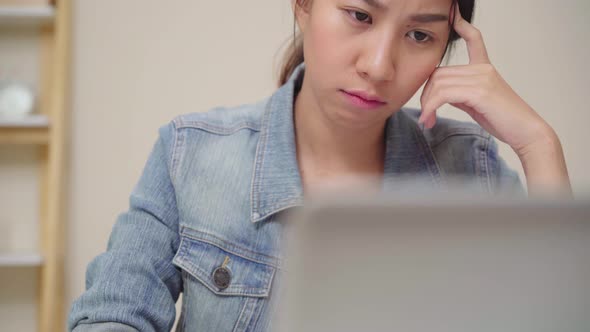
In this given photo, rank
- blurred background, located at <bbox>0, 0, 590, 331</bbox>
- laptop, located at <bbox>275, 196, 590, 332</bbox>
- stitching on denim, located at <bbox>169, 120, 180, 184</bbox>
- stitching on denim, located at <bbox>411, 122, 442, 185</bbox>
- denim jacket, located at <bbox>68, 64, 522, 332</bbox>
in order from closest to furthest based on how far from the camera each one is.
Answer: laptop, located at <bbox>275, 196, 590, 332</bbox>, denim jacket, located at <bbox>68, 64, 522, 332</bbox>, stitching on denim, located at <bbox>169, 120, 180, 184</bbox>, stitching on denim, located at <bbox>411, 122, 442, 185</bbox>, blurred background, located at <bbox>0, 0, 590, 331</bbox>

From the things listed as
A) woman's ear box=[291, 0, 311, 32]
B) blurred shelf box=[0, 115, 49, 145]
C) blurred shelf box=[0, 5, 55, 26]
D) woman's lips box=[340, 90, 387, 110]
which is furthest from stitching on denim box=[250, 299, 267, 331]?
blurred shelf box=[0, 5, 55, 26]

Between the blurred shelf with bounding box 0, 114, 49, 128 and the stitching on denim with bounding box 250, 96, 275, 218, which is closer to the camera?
the stitching on denim with bounding box 250, 96, 275, 218

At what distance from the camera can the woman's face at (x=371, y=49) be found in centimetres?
90

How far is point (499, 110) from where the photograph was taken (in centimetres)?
104

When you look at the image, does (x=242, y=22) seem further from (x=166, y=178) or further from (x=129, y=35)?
(x=166, y=178)

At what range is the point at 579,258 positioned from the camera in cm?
30

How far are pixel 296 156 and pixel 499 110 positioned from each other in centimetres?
35

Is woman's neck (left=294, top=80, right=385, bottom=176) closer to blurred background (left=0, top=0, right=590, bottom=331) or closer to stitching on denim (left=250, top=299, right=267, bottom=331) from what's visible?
stitching on denim (left=250, top=299, right=267, bottom=331)

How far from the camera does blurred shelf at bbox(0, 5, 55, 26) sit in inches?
78.1

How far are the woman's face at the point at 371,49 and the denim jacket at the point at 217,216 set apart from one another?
0.54ft

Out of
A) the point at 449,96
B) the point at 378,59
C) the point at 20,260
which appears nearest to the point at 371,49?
the point at 378,59

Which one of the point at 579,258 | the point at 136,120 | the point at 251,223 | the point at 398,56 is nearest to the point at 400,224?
the point at 579,258

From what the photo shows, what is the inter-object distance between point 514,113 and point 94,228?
1503 mm

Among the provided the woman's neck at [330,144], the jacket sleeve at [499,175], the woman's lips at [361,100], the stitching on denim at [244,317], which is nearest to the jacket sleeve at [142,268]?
the stitching on denim at [244,317]
